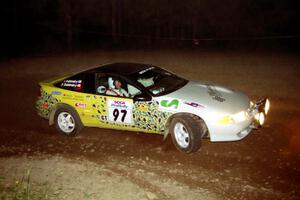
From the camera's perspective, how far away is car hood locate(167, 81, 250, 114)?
6830 mm

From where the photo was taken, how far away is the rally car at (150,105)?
672 centimetres

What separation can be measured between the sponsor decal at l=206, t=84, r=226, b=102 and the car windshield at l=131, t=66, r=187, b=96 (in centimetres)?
56

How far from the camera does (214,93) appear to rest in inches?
289

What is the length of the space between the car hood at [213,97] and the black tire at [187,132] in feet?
1.09

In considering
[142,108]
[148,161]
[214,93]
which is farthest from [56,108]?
[214,93]

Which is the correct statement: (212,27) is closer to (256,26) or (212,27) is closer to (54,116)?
(256,26)

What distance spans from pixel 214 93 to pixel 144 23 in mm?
28627

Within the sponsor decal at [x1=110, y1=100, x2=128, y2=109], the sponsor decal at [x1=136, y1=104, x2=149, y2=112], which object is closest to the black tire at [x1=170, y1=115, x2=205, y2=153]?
the sponsor decal at [x1=136, y1=104, x2=149, y2=112]

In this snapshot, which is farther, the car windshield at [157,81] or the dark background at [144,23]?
the dark background at [144,23]

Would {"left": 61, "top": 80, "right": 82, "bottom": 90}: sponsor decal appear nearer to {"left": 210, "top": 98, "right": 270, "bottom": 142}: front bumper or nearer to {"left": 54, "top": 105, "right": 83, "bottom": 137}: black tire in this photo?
{"left": 54, "top": 105, "right": 83, "bottom": 137}: black tire

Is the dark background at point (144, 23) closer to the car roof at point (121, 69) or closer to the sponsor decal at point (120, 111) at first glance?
the car roof at point (121, 69)

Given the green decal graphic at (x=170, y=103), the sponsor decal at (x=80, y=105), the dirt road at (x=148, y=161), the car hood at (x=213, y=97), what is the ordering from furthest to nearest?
1. the sponsor decal at (x=80, y=105)
2. the green decal graphic at (x=170, y=103)
3. the car hood at (x=213, y=97)
4. the dirt road at (x=148, y=161)

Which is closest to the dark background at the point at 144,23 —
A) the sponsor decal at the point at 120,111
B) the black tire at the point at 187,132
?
the sponsor decal at the point at 120,111

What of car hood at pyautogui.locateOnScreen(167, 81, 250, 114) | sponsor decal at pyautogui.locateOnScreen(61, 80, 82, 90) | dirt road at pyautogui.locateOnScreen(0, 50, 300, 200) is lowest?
dirt road at pyautogui.locateOnScreen(0, 50, 300, 200)
